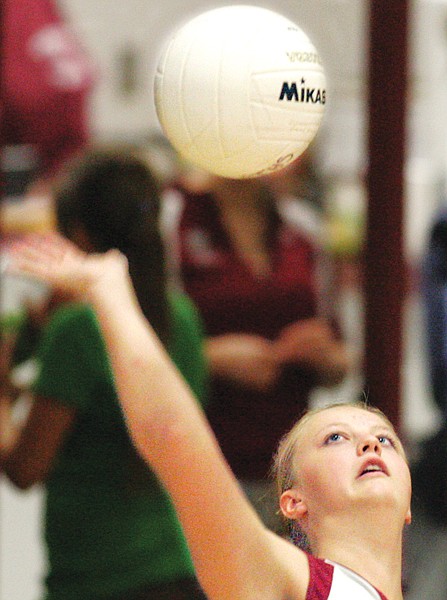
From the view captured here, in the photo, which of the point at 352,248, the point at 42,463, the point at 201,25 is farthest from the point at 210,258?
the point at 352,248

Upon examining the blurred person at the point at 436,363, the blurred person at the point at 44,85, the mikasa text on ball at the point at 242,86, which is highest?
the mikasa text on ball at the point at 242,86

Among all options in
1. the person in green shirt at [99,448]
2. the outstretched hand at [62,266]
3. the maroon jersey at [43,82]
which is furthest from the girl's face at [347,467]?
the maroon jersey at [43,82]

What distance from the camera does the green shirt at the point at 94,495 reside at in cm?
112

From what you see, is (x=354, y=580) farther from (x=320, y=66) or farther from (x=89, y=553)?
(x=89, y=553)

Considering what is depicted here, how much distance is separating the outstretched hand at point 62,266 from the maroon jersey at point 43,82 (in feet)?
5.34

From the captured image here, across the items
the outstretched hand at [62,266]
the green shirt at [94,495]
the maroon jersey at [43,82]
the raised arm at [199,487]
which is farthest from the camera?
the maroon jersey at [43,82]

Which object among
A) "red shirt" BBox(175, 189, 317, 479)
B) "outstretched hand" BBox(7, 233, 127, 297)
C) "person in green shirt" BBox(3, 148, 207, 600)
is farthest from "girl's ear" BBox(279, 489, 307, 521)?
"red shirt" BBox(175, 189, 317, 479)

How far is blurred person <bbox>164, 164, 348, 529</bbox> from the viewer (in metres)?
1.55

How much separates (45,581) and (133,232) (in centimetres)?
41

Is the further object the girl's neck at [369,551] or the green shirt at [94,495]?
the green shirt at [94,495]

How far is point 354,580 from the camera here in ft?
1.83

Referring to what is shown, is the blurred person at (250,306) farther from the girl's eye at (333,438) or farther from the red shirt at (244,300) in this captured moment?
the girl's eye at (333,438)

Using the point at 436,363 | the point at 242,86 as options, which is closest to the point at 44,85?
the point at 436,363

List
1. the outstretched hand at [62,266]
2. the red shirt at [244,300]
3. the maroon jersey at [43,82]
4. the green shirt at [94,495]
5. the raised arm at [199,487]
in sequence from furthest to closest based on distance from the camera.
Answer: the maroon jersey at [43,82]
the red shirt at [244,300]
the green shirt at [94,495]
the outstretched hand at [62,266]
the raised arm at [199,487]
